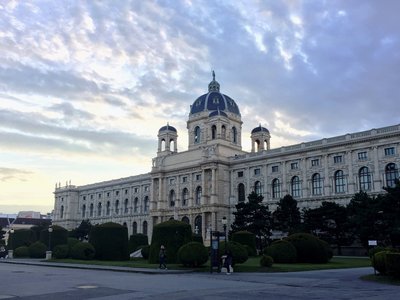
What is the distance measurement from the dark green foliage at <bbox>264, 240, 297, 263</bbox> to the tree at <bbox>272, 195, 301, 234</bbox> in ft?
94.3

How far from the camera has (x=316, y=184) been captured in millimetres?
76562

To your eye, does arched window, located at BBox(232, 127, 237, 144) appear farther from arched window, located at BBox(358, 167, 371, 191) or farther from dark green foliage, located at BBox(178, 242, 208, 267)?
dark green foliage, located at BBox(178, 242, 208, 267)

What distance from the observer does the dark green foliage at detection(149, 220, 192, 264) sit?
131 feet

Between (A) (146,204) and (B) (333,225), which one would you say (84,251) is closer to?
(B) (333,225)

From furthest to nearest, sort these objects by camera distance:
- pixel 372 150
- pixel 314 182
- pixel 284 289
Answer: pixel 314 182, pixel 372 150, pixel 284 289

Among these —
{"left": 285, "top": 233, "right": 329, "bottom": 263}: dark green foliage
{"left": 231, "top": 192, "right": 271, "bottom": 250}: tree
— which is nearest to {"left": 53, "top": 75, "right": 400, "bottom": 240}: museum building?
{"left": 231, "top": 192, "right": 271, "bottom": 250}: tree

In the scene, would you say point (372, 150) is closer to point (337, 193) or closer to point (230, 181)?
point (337, 193)

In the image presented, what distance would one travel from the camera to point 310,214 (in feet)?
212

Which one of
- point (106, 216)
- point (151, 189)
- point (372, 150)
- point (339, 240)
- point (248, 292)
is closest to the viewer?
point (248, 292)

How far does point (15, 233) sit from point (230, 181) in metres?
41.6

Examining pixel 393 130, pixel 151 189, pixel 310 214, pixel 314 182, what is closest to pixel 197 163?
pixel 151 189

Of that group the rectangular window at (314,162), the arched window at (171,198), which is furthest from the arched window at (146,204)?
the rectangular window at (314,162)

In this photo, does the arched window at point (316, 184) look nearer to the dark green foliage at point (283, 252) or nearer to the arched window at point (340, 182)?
the arched window at point (340, 182)

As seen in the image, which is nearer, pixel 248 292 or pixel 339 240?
pixel 248 292
